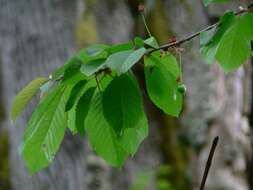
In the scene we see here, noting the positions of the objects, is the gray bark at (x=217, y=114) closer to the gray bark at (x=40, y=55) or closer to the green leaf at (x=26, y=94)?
the gray bark at (x=40, y=55)

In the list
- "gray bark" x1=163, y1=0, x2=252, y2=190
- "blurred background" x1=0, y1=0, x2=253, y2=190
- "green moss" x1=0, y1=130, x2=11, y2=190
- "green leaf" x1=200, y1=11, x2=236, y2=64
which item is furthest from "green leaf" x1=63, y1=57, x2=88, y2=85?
"green moss" x1=0, y1=130, x2=11, y2=190

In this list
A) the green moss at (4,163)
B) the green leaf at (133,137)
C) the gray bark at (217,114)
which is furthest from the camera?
the green moss at (4,163)

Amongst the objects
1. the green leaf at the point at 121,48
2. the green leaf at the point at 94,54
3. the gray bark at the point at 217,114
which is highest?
the green leaf at the point at 94,54

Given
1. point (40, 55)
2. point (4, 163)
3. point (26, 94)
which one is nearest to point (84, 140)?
point (40, 55)

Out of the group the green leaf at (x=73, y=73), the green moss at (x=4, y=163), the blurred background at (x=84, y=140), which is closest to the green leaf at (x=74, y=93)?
the green leaf at (x=73, y=73)

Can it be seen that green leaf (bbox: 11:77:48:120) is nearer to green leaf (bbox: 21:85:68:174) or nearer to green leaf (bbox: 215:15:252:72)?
green leaf (bbox: 21:85:68:174)
